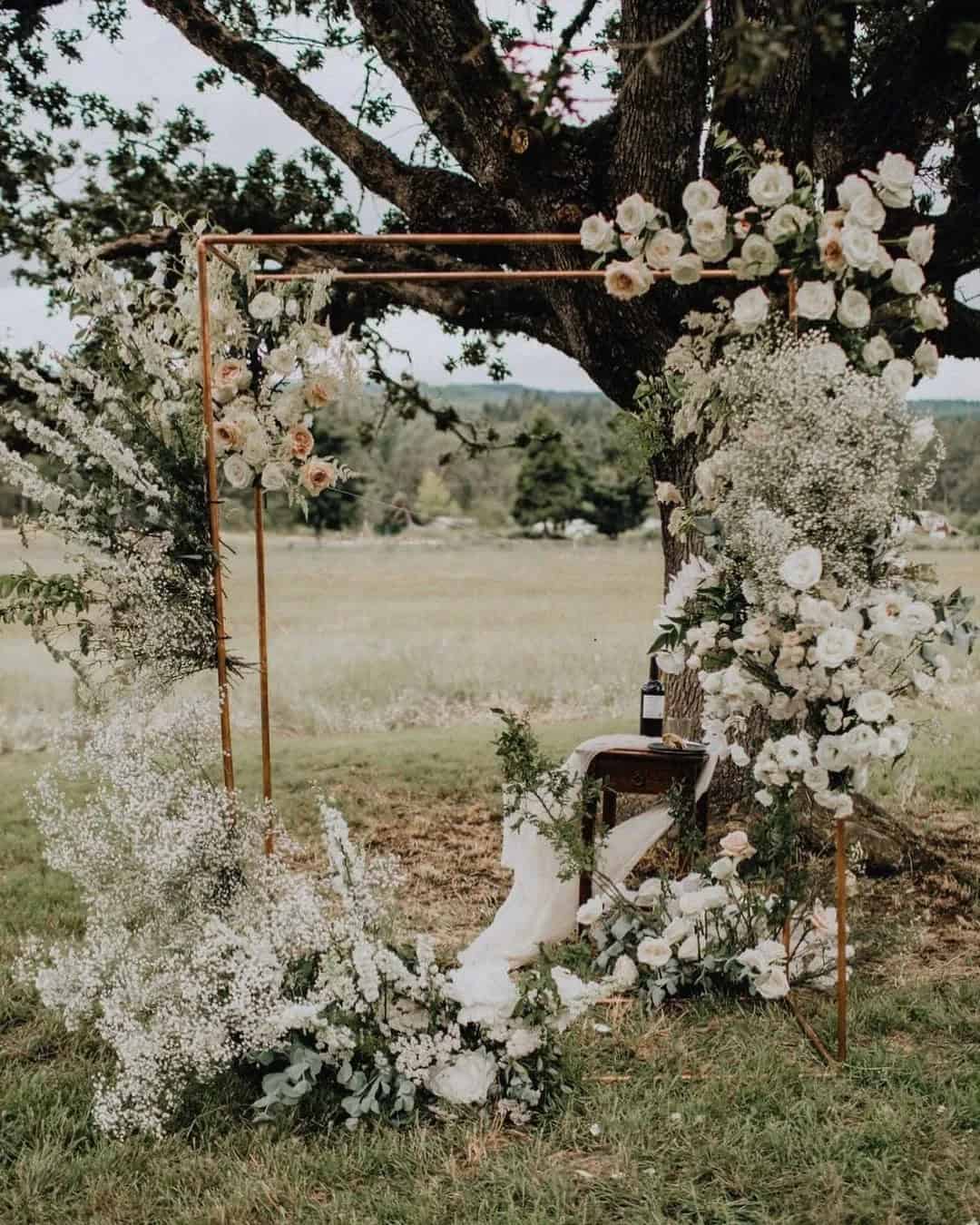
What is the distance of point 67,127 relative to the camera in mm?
7461

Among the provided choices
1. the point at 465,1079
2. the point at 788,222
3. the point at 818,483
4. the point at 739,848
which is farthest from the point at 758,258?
the point at 465,1079

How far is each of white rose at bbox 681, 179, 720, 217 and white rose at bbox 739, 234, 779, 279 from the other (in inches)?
6.2

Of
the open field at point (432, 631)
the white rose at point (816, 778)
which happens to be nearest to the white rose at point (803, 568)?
the white rose at point (816, 778)

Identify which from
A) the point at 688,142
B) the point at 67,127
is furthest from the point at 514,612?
the point at 688,142

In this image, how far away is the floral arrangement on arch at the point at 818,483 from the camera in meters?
3.24

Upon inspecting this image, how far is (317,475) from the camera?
13.4 ft

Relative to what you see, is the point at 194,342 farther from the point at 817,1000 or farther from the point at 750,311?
the point at 817,1000

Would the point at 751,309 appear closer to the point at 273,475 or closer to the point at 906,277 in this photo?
the point at 906,277

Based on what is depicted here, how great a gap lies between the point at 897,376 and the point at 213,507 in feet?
7.31

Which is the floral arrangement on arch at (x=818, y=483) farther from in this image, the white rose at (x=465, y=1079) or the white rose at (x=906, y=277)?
the white rose at (x=465, y=1079)

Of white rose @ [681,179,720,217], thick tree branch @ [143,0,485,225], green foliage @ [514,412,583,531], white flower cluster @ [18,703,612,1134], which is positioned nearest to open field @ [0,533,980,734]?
thick tree branch @ [143,0,485,225]

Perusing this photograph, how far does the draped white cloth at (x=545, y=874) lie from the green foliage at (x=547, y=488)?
1079 inches

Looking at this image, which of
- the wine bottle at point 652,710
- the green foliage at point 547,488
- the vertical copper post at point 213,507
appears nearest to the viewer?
the vertical copper post at point 213,507

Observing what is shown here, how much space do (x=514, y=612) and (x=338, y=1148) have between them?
15511 millimetres
